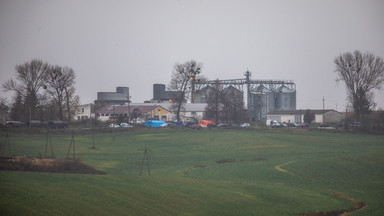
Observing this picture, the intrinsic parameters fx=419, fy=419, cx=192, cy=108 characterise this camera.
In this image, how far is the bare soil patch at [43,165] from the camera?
1115 inches

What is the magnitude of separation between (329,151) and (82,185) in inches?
1554

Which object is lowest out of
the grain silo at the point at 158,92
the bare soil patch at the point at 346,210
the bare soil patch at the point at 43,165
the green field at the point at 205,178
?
the bare soil patch at the point at 346,210

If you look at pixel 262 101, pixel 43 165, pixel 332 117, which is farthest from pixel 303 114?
pixel 43 165

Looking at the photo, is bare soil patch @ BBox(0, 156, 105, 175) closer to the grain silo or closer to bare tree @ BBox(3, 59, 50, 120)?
bare tree @ BBox(3, 59, 50, 120)

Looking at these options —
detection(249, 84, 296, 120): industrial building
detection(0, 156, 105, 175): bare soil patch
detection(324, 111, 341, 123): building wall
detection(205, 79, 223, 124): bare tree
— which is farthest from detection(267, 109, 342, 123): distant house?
detection(0, 156, 105, 175): bare soil patch

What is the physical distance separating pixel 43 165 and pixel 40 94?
65.0 m

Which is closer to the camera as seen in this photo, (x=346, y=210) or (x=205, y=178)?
(x=346, y=210)

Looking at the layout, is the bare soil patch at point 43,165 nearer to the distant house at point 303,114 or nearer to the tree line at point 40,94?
the tree line at point 40,94

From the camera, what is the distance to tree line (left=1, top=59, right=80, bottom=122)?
87125mm

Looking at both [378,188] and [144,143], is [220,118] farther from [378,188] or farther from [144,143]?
[378,188]

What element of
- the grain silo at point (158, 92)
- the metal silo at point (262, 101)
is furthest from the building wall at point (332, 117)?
the grain silo at point (158, 92)

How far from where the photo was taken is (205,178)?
35188 mm

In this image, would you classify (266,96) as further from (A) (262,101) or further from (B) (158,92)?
(B) (158,92)

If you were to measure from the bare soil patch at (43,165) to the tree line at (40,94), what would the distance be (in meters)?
60.2
